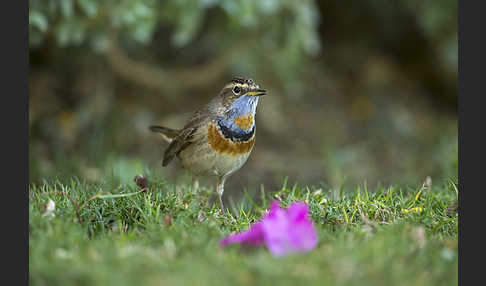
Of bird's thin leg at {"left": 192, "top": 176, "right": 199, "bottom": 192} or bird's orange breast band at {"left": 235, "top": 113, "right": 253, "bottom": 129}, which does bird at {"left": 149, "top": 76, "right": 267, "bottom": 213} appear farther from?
bird's thin leg at {"left": 192, "top": 176, "right": 199, "bottom": 192}

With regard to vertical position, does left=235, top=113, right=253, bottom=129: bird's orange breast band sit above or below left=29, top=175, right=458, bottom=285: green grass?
above

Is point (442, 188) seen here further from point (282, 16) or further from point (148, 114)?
point (148, 114)

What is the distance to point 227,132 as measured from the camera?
532 centimetres

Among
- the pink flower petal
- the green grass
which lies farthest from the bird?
the pink flower petal

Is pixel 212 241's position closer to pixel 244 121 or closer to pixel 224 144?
pixel 224 144

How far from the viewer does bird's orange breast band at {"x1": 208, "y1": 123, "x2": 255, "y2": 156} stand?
5.28 metres

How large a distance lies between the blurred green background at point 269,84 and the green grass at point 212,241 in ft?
7.50

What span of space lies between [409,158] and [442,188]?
2.93 metres

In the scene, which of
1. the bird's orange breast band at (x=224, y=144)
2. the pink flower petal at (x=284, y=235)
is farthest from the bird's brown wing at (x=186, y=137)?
the pink flower petal at (x=284, y=235)

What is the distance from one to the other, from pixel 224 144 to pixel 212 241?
75.0 inches

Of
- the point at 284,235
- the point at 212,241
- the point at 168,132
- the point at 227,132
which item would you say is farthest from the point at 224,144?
the point at 284,235

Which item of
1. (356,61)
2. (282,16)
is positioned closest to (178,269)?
(282,16)

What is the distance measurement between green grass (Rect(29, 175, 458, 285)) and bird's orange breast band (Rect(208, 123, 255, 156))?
614 mm

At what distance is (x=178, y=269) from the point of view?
9.52ft
